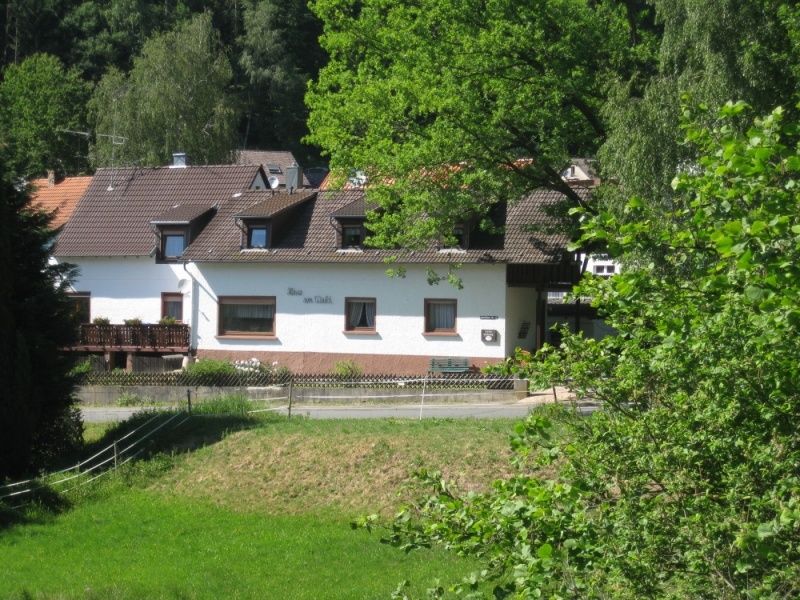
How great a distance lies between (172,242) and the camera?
141ft

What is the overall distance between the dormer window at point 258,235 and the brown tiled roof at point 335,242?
31 centimetres

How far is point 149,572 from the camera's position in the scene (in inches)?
658

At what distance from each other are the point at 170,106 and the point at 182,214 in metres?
22.3

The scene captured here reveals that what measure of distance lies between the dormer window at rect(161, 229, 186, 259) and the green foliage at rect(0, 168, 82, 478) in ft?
59.2

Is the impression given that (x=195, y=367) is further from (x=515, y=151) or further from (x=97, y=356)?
(x=515, y=151)

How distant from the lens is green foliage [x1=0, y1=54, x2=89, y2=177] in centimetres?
7338

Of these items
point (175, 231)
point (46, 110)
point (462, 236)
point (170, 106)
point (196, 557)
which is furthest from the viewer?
point (46, 110)

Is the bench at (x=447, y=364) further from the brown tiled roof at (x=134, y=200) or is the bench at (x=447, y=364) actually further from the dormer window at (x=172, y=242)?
the brown tiled roof at (x=134, y=200)

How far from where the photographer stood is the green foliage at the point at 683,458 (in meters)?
5.45

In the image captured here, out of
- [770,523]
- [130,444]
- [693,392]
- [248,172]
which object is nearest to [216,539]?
[130,444]

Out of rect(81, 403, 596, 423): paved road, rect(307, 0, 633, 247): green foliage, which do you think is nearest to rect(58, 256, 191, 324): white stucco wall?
rect(81, 403, 596, 423): paved road

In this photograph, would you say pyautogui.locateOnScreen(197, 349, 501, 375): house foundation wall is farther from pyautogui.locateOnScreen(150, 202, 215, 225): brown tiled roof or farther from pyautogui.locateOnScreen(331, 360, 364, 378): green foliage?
pyautogui.locateOnScreen(150, 202, 215, 225): brown tiled roof

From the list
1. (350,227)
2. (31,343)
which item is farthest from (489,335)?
(31,343)

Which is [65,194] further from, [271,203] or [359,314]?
[359,314]
